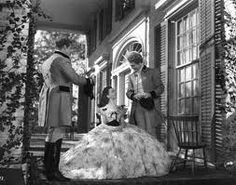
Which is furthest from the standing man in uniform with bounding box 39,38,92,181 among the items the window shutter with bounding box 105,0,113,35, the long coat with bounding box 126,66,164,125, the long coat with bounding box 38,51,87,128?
the window shutter with bounding box 105,0,113,35

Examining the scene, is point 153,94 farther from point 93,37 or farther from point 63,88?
point 93,37

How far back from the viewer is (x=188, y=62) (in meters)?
7.04

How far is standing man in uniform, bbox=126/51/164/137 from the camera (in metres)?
5.31

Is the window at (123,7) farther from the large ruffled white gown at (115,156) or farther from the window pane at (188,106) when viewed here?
the large ruffled white gown at (115,156)

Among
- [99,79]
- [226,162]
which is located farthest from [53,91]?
[99,79]

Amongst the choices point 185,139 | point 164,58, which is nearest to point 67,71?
point 185,139

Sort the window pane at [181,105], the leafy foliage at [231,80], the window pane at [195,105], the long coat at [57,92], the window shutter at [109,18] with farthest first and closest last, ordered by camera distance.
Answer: the window shutter at [109,18], the window pane at [181,105], the window pane at [195,105], the leafy foliage at [231,80], the long coat at [57,92]

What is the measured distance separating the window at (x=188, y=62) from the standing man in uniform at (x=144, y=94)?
4.42 feet

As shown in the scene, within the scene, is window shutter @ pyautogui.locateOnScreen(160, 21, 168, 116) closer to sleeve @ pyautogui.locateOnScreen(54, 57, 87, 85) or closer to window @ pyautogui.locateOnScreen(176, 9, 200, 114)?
window @ pyautogui.locateOnScreen(176, 9, 200, 114)

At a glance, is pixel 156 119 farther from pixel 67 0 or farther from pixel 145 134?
pixel 67 0

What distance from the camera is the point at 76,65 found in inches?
1033

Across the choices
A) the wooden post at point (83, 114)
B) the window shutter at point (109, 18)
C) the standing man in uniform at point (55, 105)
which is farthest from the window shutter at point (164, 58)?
the wooden post at point (83, 114)

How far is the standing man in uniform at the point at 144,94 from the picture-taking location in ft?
17.4

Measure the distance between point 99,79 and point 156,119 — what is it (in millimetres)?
9138
